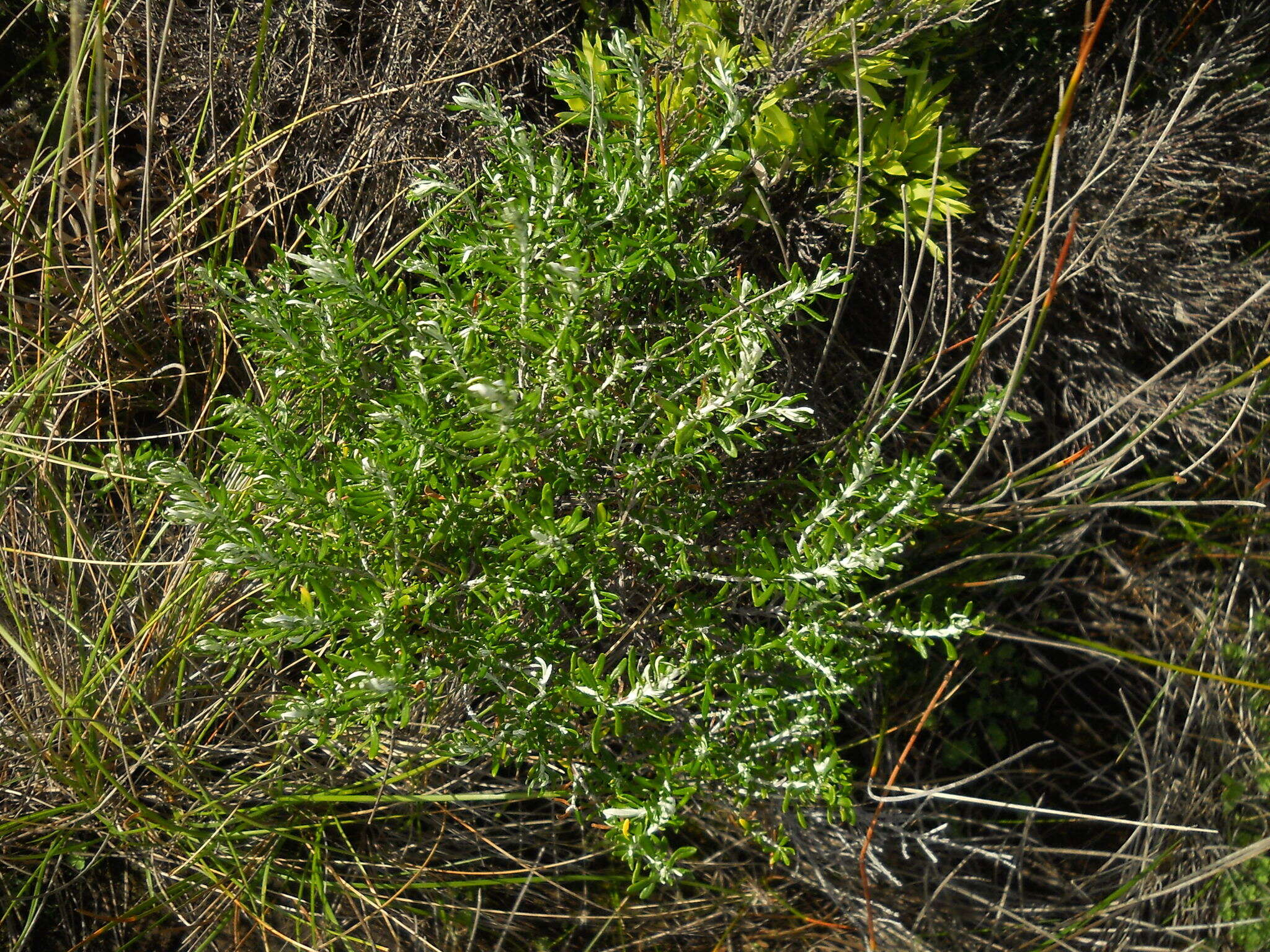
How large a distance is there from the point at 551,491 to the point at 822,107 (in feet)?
3.79

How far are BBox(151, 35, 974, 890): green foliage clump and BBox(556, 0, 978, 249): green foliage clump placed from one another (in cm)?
13

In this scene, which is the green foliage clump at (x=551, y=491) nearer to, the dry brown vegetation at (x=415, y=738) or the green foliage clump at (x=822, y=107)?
the green foliage clump at (x=822, y=107)

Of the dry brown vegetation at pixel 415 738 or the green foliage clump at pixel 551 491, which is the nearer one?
the green foliage clump at pixel 551 491

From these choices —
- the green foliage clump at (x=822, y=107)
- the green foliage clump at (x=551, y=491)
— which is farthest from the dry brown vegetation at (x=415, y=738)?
the green foliage clump at (x=551, y=491)

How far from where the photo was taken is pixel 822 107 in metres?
2.00

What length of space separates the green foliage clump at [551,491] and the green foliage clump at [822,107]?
0.13m

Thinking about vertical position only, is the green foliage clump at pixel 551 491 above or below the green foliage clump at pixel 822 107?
below

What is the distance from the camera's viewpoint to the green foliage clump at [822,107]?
187 centimetres

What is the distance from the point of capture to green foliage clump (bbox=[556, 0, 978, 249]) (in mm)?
1871

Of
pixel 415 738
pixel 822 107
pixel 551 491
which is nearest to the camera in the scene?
pixel 551 491

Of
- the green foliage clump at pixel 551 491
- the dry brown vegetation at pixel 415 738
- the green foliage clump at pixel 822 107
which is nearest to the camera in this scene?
the green foliage clump at pixel 551 491

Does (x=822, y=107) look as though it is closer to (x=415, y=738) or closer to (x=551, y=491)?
(x=551, y=491)

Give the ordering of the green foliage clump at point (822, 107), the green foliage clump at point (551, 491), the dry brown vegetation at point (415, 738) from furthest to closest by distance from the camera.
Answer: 1. the dry brown vegetation at point (415, 738)
2. the green foliage clump at point (822, 107)
3. the green foliage clump at point (551, 491)

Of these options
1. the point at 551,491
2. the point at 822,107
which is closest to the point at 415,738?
the point at 551,491
